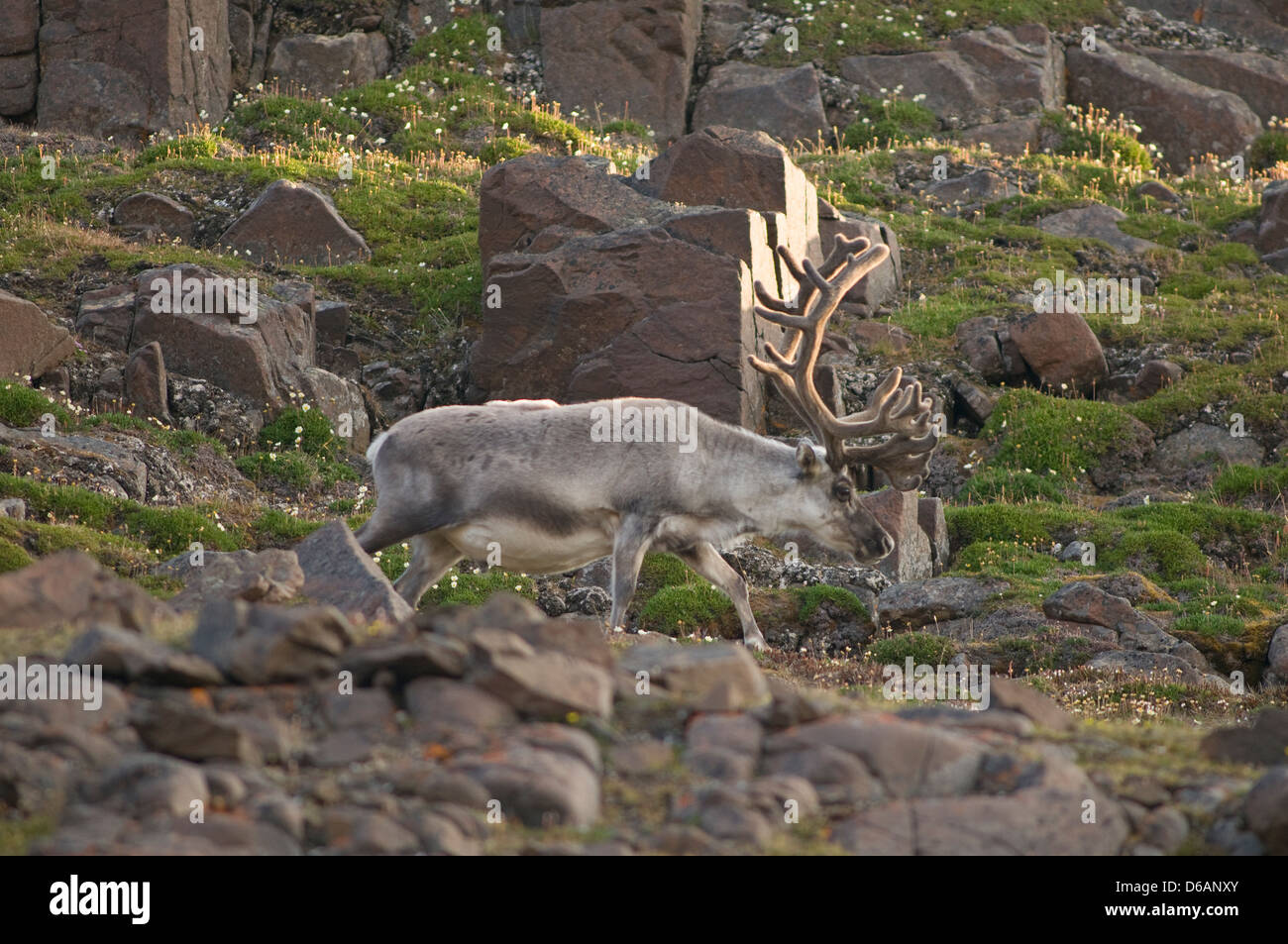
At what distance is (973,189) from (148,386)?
49.5 ft

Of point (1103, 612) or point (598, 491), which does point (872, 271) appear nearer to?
point (1103, 612)

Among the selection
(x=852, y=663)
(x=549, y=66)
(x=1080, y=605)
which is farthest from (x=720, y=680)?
(x=549, y=66)

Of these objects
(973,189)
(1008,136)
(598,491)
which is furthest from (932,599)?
(1008,136)

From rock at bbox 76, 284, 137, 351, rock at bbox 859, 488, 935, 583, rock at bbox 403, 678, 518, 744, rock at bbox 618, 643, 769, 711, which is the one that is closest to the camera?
rock at bbox 403, 678, 518, 744

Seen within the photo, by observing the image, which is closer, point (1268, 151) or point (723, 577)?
point (723, 577)

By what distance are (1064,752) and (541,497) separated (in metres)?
4.85

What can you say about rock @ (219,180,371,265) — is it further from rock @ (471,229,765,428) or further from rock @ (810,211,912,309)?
rock @ (810,211,912,309)

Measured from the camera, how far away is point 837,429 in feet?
38.5

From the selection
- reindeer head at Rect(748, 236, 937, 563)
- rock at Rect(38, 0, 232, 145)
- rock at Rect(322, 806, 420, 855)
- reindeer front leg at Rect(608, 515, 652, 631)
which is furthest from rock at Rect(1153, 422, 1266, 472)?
rock at Rect(38, 0, 232, 145)

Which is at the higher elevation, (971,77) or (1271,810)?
(971,77)

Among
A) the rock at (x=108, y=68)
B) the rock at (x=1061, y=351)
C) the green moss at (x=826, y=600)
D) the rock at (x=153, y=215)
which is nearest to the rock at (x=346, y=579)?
the green moss at (x=826, y=600)

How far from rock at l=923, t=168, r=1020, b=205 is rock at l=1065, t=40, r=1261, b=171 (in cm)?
581

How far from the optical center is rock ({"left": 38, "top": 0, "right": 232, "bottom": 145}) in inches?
990

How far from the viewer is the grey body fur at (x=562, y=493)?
1069cm
